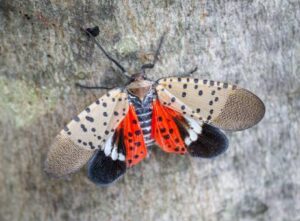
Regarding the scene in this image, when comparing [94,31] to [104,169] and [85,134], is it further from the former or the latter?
[104,169]

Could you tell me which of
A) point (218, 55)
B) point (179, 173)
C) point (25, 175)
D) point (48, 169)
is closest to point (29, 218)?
Result: point (25, 175)

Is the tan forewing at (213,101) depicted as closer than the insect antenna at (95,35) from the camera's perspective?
No

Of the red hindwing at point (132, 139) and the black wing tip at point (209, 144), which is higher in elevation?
the red hindwing at point (132, 139)

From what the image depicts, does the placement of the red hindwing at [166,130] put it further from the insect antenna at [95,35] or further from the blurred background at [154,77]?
the insect antenna at [95,35]

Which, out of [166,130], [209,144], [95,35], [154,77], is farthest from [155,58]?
[209,144]

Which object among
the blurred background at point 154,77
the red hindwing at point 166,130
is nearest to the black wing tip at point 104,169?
the blurred background at point 154,77

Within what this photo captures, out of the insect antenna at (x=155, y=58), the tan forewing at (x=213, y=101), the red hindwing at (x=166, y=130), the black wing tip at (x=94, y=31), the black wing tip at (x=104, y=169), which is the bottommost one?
the black wing tip at (x=104, y=169)

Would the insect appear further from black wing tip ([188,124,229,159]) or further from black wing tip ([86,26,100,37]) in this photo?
black wing tip ([86,26,100,37])

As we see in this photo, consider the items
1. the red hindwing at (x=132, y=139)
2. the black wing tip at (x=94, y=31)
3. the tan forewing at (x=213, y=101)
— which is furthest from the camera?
the red hindwing at (x=132, y=139)
